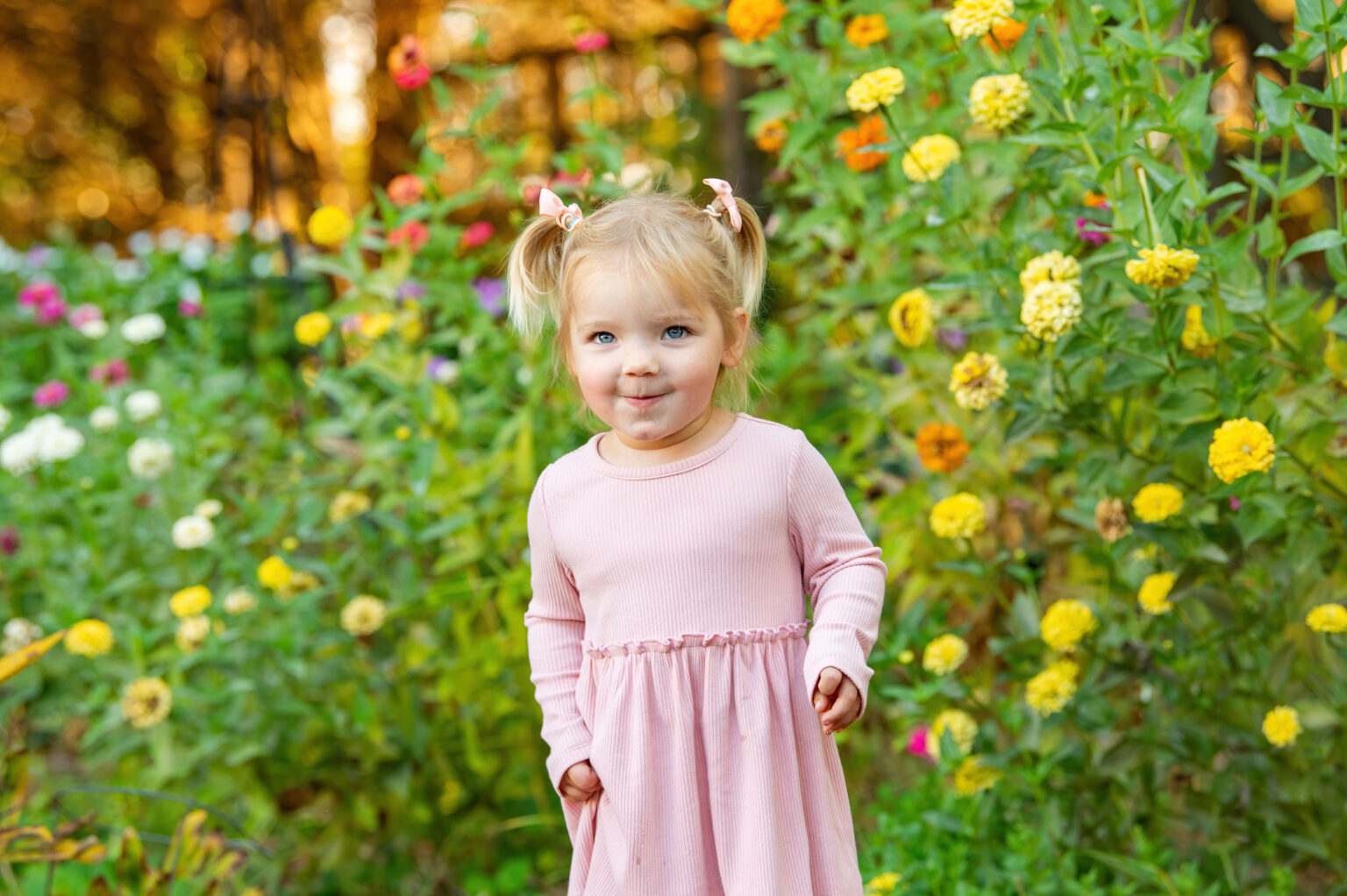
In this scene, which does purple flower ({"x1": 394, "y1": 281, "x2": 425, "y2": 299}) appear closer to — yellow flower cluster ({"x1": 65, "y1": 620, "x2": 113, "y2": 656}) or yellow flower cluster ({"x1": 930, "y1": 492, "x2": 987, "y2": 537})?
yellow flower cluster ({"x1": 65, "y1": 620, "x2": 113, "y2": 656})

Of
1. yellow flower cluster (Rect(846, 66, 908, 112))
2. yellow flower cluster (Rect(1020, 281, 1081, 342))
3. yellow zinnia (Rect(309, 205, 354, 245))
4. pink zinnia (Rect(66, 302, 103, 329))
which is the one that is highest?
yellow flower cluster (Rect(846, 66, 908, 112))

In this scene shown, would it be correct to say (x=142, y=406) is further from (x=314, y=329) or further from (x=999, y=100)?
(x=999, y=100)

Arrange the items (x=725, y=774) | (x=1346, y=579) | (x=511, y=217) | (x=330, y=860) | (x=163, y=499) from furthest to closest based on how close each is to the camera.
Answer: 1. (x=163, y=499)
2. (x=330, y=860)
3. (x=511, y=217)
4. (x=1346, y=579)
5. (x=725, y=774)

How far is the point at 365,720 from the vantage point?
2.29 meters

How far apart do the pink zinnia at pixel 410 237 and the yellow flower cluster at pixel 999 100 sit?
1.19m

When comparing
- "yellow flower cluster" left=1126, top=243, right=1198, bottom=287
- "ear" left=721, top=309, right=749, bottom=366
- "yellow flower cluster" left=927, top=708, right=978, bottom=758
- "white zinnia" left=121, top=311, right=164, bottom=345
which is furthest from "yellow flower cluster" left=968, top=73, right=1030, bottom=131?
"white zinnia" left=121, top=311, right=164, bottom=345

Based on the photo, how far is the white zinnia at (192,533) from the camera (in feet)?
7.89

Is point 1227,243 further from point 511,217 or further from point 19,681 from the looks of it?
point 19,681

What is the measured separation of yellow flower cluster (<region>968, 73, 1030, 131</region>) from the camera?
5.82ft

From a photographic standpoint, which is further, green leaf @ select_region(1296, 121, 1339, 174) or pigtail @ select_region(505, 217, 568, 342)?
green leaf @ select_region(1296, 121, 1339, 174)

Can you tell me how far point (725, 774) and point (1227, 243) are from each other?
3.53 feet

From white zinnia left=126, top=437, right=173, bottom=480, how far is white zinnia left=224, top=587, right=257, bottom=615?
0.40 meters

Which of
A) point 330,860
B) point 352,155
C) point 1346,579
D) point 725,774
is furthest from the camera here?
point 352,155

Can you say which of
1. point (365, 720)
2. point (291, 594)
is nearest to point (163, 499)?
point (291, 594)
